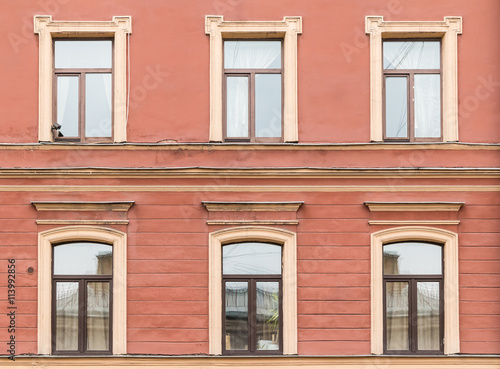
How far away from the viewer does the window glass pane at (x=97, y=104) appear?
36.1 ft

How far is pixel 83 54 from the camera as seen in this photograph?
436 inches

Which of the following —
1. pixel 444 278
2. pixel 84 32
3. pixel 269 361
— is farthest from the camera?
pixel 84 32

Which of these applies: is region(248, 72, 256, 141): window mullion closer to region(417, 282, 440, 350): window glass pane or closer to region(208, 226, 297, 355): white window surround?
region(208, 226, 297, 355): white window surround

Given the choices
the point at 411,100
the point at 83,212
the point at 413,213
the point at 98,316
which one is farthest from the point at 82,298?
the point at 411,100

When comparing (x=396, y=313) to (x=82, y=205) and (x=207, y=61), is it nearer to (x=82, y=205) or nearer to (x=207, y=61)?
(x=207, y=61)

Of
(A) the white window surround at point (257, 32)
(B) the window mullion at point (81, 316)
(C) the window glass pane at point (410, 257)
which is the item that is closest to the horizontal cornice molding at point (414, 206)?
(C) the window glass pane at point (410, 257)

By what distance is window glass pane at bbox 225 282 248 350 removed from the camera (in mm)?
10672

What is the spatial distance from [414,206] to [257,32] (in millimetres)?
4019

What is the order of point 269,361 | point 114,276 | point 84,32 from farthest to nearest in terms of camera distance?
point 84,32
point 114,276
point 269,361

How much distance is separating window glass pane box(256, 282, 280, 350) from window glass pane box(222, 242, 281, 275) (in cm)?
27

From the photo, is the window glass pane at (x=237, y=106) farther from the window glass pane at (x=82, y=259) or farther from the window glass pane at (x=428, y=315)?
the window glass pane at (x=428, y=315)

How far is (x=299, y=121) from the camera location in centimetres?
1080

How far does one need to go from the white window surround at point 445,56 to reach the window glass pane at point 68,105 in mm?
5168

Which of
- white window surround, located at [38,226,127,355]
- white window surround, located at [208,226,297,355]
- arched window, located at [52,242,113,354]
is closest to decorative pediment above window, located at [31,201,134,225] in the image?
white window surround, located at [38,226,127,355]
